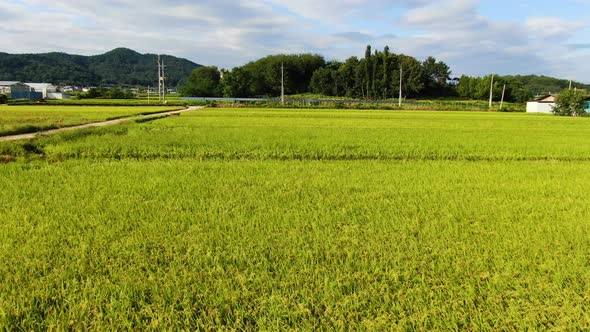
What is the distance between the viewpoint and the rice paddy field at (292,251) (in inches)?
120

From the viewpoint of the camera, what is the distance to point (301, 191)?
7.41 m

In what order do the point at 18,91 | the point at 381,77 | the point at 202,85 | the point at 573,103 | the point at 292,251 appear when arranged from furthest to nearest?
1. the point at 202,85
2. the point at 381,77
3. the point at 18,91
4. the point at 573,103
5. the point at 292,251

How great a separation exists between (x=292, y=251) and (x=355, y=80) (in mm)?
105118

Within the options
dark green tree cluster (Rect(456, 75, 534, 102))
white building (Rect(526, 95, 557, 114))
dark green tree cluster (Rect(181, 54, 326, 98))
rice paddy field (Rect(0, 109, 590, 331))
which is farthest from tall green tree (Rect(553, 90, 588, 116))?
dark green tree cluster (Rect(181, 54, 326, 98))

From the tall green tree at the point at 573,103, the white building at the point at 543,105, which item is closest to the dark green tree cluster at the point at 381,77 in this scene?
the white building at the point at 543,105

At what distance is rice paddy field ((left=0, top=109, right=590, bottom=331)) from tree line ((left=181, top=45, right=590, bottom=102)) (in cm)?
9515

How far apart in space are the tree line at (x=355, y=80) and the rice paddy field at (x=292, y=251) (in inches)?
3746

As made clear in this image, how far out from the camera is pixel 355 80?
10556 cm

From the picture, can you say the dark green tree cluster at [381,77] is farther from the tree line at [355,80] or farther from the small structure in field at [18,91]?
the small structure in field at [18,91]

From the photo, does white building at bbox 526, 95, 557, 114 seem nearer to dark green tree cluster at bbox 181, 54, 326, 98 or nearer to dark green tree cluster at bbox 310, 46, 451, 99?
dark green tree cluster at bbox 310, 46, 451, 99

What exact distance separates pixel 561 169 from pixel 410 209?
6.96 m

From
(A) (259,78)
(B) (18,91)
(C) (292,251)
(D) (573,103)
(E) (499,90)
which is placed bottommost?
(C) (292,251)

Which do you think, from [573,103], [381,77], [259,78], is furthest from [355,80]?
[573,103]

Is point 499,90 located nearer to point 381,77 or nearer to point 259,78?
point 381,77
